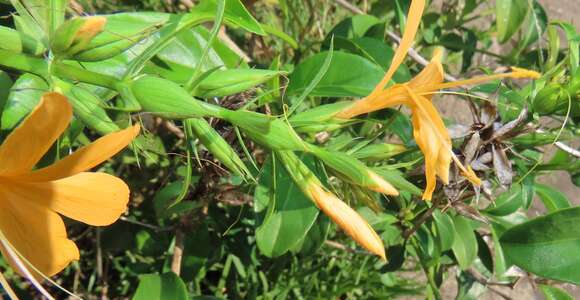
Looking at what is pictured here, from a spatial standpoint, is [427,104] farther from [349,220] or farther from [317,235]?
[317,235]

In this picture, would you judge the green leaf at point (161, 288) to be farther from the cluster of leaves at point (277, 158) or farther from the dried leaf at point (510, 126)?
the dried leaf at point (510, 126)

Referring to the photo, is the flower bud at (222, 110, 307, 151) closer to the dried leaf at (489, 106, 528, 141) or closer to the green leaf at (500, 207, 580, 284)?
the dried leaf at (489, 106, 528, 141)

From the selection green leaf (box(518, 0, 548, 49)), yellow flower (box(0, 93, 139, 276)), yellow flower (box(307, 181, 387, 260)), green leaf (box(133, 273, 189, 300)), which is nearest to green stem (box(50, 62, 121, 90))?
yellow flower (box(0, 93, 139, 276))

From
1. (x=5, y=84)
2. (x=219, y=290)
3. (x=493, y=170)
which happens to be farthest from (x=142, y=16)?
(x=219, y=290)

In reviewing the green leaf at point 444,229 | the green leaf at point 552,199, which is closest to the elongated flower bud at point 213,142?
the green leaf at point 444,229

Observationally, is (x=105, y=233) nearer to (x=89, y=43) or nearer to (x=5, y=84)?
(x=5, y=84)

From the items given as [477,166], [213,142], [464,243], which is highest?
[213,142]

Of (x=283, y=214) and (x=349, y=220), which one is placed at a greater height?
(x=349, y=220)

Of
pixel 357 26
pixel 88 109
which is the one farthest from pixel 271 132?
pixel 357 26
